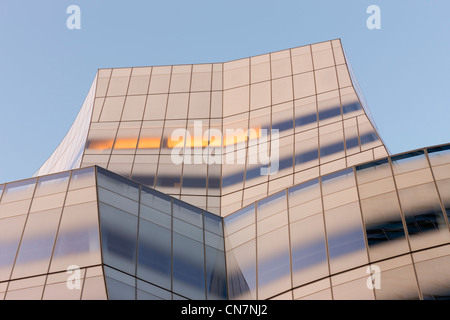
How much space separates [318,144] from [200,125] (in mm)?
9001

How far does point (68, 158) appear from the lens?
45125 mm

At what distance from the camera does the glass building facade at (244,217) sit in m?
23.5

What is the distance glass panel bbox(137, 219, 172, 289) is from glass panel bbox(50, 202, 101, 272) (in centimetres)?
216

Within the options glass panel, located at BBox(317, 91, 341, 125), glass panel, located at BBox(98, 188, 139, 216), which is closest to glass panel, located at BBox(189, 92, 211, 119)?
glass panel, located at BBox(317, 91, 341, 125)

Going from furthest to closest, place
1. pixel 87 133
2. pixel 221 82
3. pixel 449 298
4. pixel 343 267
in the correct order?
pixel 221 82 → pixel 87 133 → pixel 343 267 → pixel 449 298

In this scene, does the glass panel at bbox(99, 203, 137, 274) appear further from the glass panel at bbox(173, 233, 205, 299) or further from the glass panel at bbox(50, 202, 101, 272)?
the glass panel at bbox(173, 233, 205, 299)

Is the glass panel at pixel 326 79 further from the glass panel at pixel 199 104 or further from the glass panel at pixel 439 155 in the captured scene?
the glass panel at pixel 439 155

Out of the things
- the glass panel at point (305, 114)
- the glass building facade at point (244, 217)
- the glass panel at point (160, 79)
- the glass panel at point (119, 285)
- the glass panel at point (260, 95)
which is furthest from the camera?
the glass panel at point (160, 79)

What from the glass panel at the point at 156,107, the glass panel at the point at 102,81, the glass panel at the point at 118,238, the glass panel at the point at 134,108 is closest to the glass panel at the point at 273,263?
the glass panel at the point at 118,238

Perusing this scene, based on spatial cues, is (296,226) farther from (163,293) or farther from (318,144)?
(318,144)

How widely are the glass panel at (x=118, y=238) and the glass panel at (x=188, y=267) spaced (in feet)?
7.48

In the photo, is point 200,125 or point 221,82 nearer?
point 200,125

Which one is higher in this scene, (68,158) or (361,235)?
(68,158)

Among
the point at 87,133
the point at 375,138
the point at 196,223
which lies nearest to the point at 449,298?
the point at 196,223
